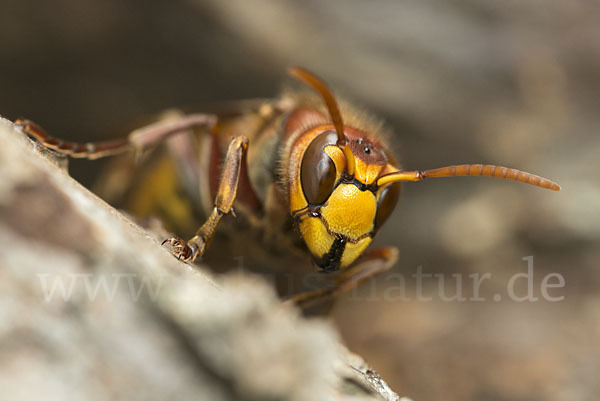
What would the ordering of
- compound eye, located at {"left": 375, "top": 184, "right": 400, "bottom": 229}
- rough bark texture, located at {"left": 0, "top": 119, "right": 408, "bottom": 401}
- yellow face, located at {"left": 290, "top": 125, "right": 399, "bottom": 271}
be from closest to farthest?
rough bark texture, located at {"left": 0, "top": 119, "right": 408, "bottom": 401} < yellow face, located at {"left": 290, "top": 125, "right": 399, "bottom": 271} < compound eye, located at {"left": 375, "top": 184, "right": 400, "bottom": 229}

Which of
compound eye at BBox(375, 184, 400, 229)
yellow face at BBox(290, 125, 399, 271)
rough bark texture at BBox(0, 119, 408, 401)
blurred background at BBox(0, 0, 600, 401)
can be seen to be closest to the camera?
rough bark texture at BBox(0, 119, 408, 401)

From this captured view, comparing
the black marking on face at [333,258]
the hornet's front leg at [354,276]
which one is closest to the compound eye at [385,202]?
the black marking on face at [333,258]

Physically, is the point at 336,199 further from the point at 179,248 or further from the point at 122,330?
the point at 122,330

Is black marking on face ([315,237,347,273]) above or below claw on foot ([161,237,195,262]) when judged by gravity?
above

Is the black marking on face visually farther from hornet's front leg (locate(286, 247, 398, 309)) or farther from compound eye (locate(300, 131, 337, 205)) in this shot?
hornet's front leg (locate(286, 247, 398, 309))

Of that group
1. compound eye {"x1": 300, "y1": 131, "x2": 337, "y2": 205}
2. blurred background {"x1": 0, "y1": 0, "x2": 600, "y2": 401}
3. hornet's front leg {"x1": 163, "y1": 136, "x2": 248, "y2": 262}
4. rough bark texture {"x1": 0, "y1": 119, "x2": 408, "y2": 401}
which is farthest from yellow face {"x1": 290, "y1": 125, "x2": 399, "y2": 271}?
blurred background {"x1": 0, "y1": 0, "x2": 600, "y2": 401}

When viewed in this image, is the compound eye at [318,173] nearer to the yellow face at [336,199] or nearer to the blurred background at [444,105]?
the yellow face at [336,199]

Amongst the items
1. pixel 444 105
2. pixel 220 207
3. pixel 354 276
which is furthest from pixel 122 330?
pixel 444 105

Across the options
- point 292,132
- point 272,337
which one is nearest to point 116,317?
point 272,337
